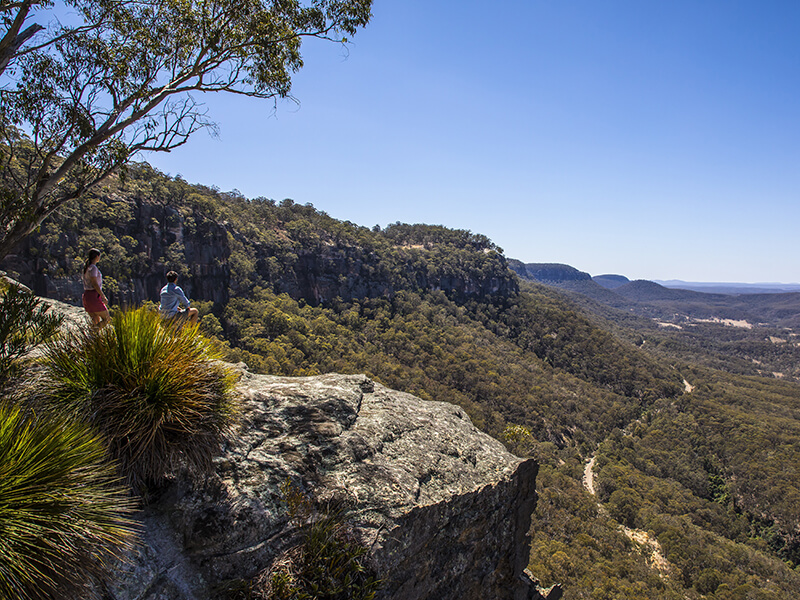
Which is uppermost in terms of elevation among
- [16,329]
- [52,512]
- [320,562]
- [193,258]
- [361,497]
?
[193,258]

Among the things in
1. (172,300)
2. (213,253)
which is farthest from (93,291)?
(213,253)

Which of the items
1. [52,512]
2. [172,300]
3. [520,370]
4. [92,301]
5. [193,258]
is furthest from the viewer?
[520,370]

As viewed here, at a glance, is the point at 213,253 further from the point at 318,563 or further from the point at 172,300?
the point at 318,563

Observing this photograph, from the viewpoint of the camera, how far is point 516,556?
6.91 metres

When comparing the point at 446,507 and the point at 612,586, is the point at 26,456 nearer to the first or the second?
the point at 446,507

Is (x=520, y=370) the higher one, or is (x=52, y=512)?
(x=52, y=512)

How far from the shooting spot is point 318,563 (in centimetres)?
405

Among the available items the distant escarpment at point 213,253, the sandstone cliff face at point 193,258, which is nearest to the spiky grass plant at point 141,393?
the distant escarpment at point 213,253

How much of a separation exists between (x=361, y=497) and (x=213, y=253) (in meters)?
43.9

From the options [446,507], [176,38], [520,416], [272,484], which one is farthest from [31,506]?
[520,416]

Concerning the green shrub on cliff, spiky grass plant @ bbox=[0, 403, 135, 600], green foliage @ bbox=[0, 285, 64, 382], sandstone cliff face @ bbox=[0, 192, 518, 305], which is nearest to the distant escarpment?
sandstone cliff face @ bbox=[0, 192, 518, 305]

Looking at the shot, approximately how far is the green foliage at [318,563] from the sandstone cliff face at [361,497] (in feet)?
0.44

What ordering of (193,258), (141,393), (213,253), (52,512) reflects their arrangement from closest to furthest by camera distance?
(52,512)
(141,393)
(193,258)
(213,253)

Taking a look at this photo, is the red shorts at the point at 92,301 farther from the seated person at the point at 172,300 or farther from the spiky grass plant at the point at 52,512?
the spiky grass plant at the point at 52,512
